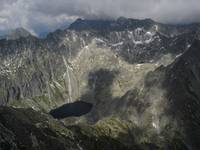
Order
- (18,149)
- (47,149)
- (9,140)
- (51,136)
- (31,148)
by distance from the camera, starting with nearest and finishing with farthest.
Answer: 1. (9,140)
2. (18,149)
3. (31,148)
4. (47,149)
5. (51,136)

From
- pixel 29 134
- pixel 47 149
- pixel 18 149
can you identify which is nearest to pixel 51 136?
pixel 47 149

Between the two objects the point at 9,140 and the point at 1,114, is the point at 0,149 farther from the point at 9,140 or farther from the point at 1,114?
the point at 1,114

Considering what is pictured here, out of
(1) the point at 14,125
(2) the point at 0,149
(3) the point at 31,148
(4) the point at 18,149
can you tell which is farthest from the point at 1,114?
(2) the point at 0,149

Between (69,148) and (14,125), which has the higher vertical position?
(14,125)

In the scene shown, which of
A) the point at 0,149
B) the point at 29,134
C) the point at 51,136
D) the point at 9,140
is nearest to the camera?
the point at 0,149

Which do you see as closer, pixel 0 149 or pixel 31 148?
pixel 0 149

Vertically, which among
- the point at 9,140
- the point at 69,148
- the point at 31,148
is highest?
the point at 9,140

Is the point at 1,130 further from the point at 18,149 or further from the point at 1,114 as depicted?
the point at 1,114

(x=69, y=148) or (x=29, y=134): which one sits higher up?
(x=29, y=134)

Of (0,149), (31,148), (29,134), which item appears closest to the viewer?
(0,149)
